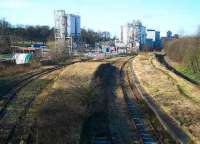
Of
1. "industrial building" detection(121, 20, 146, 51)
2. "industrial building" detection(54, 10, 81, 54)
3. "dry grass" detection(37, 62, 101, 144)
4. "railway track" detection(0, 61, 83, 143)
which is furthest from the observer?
"industrial building" detection(121, 20, 146, 51)

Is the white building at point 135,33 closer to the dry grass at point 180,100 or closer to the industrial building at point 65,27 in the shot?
the industrial building at point 65,27

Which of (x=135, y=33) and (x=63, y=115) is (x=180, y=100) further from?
(x=135, y=33)

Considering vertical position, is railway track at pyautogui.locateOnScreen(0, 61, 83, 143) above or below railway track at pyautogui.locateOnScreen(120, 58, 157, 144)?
above

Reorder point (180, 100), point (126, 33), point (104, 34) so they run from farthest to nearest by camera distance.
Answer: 1. point (104, 34)
2. point (126, 33)
3. point (180, 100)

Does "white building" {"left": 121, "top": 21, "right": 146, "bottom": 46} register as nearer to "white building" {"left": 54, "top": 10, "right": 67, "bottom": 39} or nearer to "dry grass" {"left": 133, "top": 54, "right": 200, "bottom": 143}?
"white building" {"left": 54, "top": 10, "right": 67, "bottom": 39}

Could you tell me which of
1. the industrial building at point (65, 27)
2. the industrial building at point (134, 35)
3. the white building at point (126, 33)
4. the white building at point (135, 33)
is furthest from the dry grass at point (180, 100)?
the white building at point (126, 33)

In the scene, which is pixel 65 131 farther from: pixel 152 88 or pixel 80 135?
pixel 152 88

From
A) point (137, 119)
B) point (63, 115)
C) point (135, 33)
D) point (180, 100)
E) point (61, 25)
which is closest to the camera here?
point (63, 115)

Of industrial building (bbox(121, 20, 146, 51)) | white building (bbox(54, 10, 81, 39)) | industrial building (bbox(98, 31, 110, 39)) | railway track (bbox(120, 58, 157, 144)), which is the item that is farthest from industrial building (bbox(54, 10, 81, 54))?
industrial building (bbox(98, 31, 110, 39))

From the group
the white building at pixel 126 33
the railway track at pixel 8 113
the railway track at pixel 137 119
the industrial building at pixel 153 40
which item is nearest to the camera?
the railway track at pixel 8 113

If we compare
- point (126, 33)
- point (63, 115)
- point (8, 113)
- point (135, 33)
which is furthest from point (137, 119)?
point (126, 33)

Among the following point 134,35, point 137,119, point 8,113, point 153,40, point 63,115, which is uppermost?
point 134,35

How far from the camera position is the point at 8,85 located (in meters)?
28.6

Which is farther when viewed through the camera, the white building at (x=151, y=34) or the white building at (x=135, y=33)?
the white building at (x=151, y=34)
